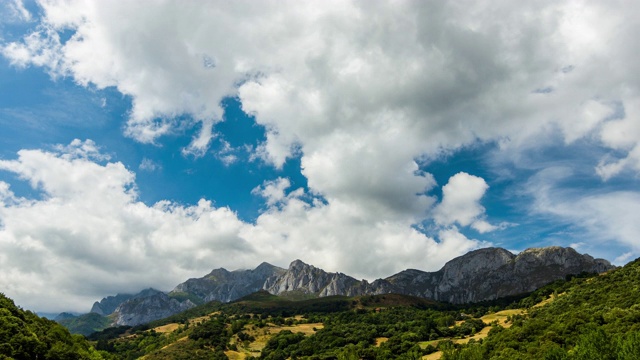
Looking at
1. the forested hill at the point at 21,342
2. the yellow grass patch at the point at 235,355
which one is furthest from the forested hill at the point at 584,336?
the yellow grass patch at the point at 235,355

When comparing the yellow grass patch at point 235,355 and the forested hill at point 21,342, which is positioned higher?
the forested hill at point 21,342

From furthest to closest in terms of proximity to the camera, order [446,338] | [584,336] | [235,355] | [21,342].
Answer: [235,355] < [446,338] < [584,336] < [21,342]

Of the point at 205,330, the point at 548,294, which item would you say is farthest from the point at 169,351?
the point at 548,294

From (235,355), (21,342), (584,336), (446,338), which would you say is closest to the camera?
(21,342)

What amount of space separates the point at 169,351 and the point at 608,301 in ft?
524

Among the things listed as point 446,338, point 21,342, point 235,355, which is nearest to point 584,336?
point 446,338

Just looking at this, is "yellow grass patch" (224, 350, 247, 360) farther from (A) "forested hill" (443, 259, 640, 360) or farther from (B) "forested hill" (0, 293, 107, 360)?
(B) "forested hill" (0, 293, 107, 360)

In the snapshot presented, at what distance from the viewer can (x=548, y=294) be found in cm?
18275

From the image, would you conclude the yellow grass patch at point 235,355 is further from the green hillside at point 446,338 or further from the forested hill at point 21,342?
the forested hill at point 21,342

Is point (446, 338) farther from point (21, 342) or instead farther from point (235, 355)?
point (21, 342)

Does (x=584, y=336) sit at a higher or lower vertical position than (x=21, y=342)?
lower

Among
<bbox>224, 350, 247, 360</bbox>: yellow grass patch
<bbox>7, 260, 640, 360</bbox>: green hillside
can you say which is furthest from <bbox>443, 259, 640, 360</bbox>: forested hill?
<bbox>224, 350, 247, 360</bbox>: yellow grass patch

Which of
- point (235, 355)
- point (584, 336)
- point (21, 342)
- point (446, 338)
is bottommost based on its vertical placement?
point (235, 355)

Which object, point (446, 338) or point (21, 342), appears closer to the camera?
point (21, 342)
